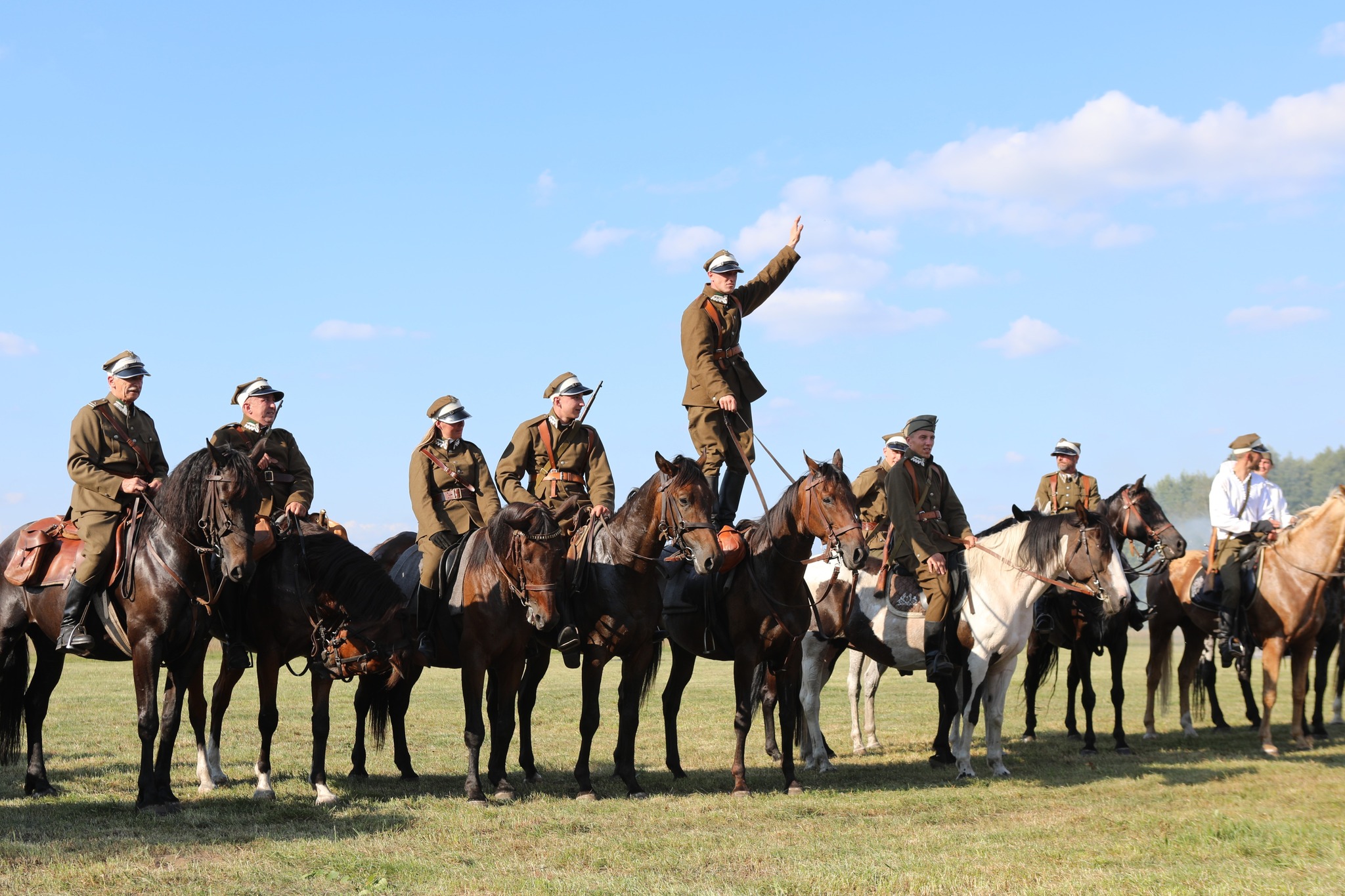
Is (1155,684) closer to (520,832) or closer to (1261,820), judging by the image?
(1261,820)

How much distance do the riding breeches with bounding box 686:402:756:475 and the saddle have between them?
18.6ft

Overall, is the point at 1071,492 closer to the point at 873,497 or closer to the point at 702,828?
the point at 873,497

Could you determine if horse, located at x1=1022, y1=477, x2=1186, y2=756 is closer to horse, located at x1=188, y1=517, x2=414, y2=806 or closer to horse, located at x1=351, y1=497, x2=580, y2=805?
horse, located at x1=351, y1=497, x2=580, y2=805

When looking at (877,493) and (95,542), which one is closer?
(95,542)

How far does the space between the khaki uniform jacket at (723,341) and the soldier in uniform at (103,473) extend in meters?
5.00

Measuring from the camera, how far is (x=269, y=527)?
1043 cm

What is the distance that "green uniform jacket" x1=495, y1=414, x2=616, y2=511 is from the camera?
12.0 meters

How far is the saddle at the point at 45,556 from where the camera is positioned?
1040cm

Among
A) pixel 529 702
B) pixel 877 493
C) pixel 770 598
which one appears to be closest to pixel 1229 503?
pixel 877 493

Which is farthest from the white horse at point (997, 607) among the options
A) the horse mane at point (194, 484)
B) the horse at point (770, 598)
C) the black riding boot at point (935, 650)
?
the horse mane at point (194, 484)

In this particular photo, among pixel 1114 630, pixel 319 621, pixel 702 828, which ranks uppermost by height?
pixel 319 621

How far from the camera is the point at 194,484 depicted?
9523 mm

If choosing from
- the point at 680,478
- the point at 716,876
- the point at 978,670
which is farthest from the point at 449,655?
the point at 978,670

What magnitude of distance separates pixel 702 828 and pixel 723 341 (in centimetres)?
485
